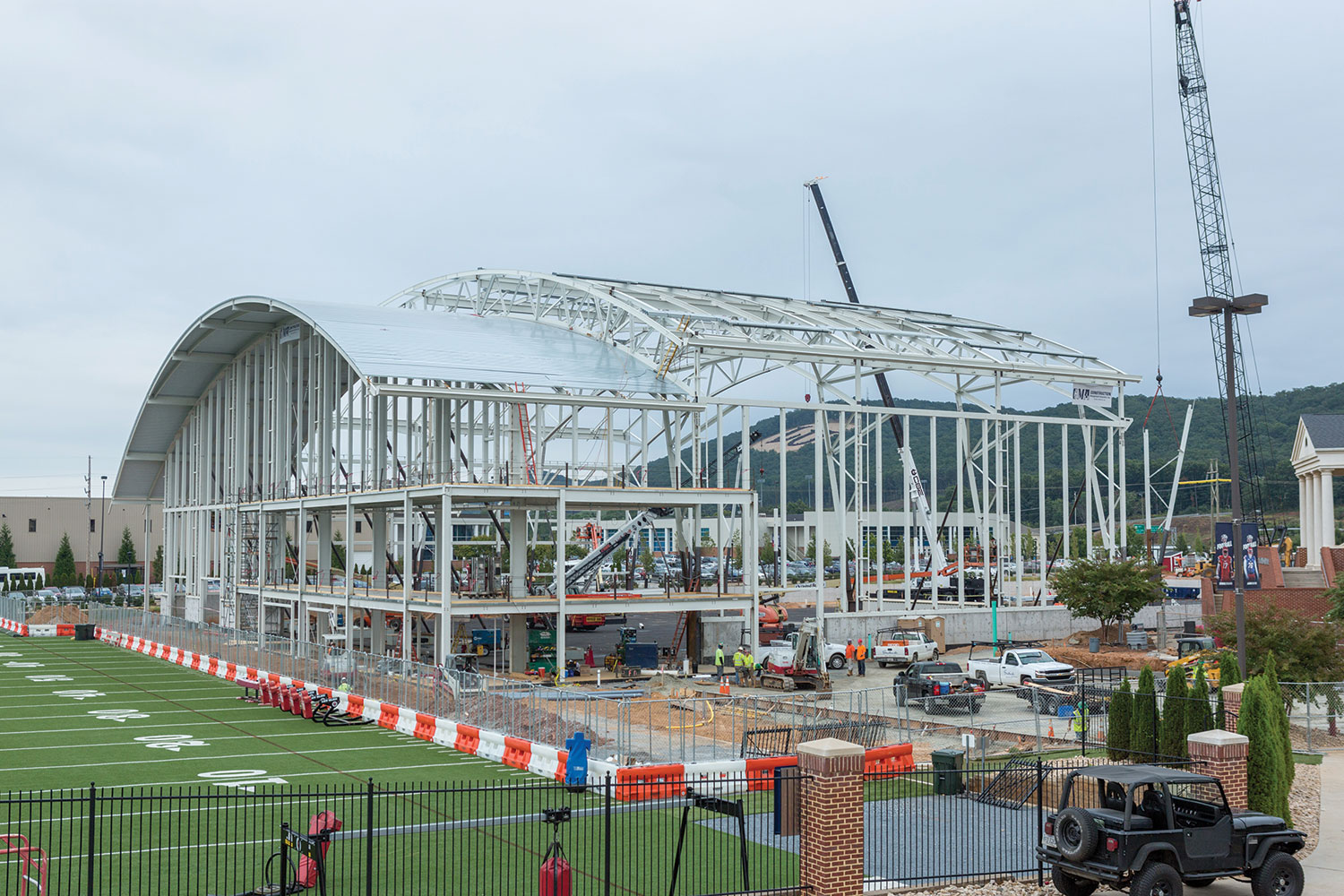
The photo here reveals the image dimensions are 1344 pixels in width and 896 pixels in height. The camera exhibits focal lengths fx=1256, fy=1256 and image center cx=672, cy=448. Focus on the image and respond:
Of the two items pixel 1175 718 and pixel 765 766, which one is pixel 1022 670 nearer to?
pixel 1175 718

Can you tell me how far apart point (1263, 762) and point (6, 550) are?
389ft

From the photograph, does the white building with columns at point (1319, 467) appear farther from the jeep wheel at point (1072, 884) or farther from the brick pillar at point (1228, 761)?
the jeep wheel at point (1072, 884)

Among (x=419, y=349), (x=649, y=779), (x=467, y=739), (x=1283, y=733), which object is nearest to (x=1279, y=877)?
(x=1283, y=733)

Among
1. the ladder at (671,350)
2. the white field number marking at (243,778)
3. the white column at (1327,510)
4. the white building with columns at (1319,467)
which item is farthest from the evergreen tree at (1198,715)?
the white column at (1327,510)

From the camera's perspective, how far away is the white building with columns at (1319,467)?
6375cm

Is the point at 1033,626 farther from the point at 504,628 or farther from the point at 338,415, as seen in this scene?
the point at 338,415

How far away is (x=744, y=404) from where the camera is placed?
51625 millimetres

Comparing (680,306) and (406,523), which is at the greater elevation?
(680,306)

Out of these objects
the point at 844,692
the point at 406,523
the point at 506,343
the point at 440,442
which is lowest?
the point at 844,692

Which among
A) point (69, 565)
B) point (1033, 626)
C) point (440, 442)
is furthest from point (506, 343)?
point (69, 565)

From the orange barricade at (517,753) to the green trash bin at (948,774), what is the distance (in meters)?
8.00

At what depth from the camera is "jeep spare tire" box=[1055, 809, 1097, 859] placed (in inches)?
587

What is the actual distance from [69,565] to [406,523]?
83.6 metres

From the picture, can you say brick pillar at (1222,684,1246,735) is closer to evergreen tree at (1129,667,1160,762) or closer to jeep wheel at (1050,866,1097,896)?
evergreen tree at (1129,667,1160,762)
